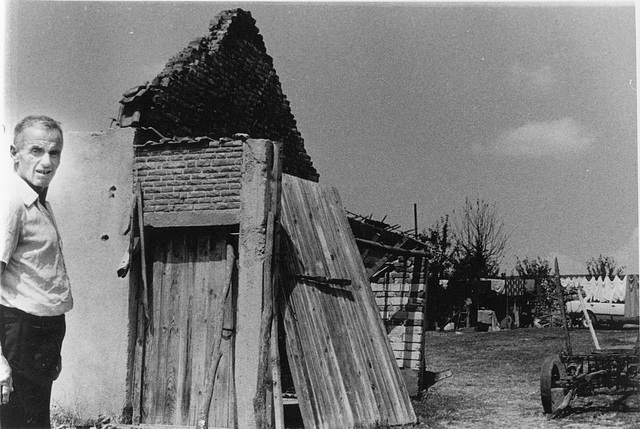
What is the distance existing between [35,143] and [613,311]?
24024 mm

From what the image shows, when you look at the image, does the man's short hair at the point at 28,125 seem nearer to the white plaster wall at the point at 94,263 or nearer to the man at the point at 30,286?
the man at the point at 30,286

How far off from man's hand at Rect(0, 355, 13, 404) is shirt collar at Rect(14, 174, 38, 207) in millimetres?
887

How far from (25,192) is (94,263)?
365cm

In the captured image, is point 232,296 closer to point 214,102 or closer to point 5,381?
point 214,102

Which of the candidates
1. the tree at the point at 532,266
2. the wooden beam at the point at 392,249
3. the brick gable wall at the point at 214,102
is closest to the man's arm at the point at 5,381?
the brick gable wall at the point at 214,102

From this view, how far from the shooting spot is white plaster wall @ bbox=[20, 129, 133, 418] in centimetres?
730

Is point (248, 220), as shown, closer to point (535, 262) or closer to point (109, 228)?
point (109, 228)

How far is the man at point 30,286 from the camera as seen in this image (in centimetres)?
383

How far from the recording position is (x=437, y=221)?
3412 cm

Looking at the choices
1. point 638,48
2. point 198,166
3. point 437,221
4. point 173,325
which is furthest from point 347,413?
point 437,221

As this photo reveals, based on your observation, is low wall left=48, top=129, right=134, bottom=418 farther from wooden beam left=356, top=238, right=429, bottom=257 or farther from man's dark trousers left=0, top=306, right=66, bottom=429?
wooden beam left=356, top=238, right=429, bottom=257

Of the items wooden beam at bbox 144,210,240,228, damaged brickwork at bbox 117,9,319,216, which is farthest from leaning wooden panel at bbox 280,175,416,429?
damaged brickwork at bbox 117,9,319,216

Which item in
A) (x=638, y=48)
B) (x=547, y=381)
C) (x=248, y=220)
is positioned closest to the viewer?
(x=638, y=48)

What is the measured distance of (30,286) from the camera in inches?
153
